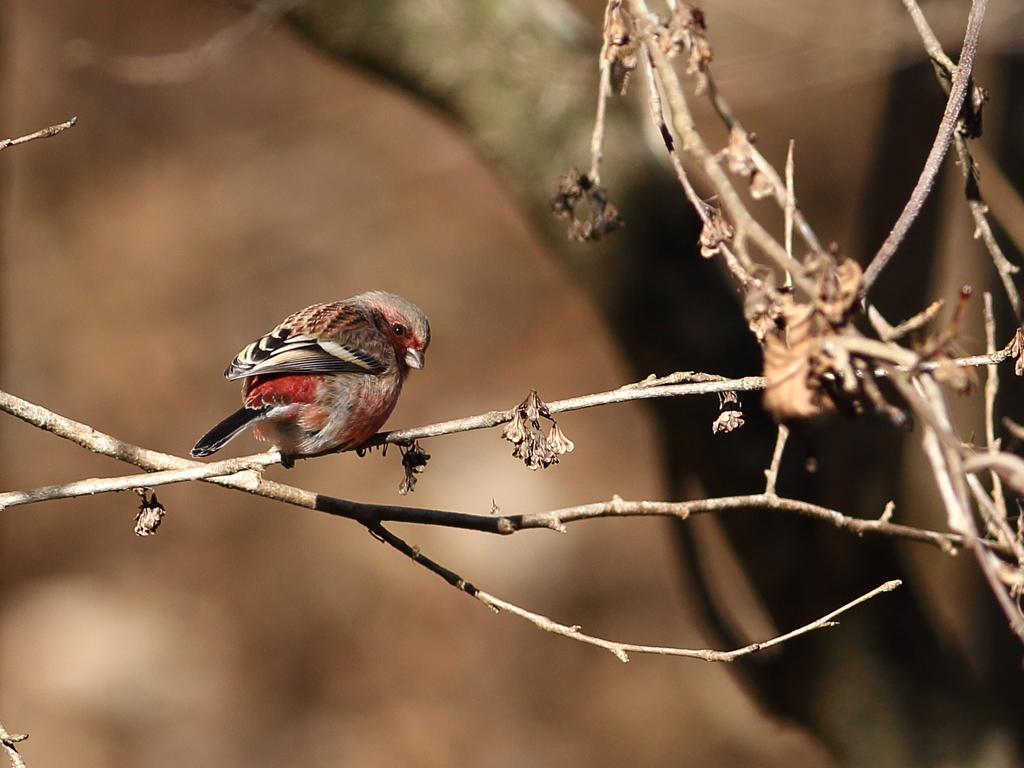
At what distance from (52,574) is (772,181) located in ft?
29.1

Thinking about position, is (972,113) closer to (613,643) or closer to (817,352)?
(817,352)

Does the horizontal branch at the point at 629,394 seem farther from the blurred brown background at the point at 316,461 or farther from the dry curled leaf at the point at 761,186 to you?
the blurred brown background at the point at 316,461

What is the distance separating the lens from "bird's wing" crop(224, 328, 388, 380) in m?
3.62

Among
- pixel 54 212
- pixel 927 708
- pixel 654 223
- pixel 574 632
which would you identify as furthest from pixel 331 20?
pixel 54 212

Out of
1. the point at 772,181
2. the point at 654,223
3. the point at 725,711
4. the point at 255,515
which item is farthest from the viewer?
the point at 255,515

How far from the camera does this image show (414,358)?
4188 millimetres

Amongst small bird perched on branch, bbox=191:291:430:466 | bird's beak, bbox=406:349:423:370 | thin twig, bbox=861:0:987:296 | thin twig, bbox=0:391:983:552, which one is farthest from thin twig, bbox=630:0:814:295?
bird's beak, bbox=406:349:423:370

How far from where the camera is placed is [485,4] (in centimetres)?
470

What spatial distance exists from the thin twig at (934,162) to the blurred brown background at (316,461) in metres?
2.92

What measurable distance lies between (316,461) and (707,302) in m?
6.07

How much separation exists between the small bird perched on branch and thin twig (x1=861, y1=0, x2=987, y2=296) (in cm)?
193

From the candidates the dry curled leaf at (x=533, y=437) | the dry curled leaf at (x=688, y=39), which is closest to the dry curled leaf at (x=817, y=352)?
the dry curled leaf at (x=688, y=39)

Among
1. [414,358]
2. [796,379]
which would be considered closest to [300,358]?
[414,358]

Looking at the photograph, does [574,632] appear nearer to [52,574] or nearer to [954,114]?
[954,114]
